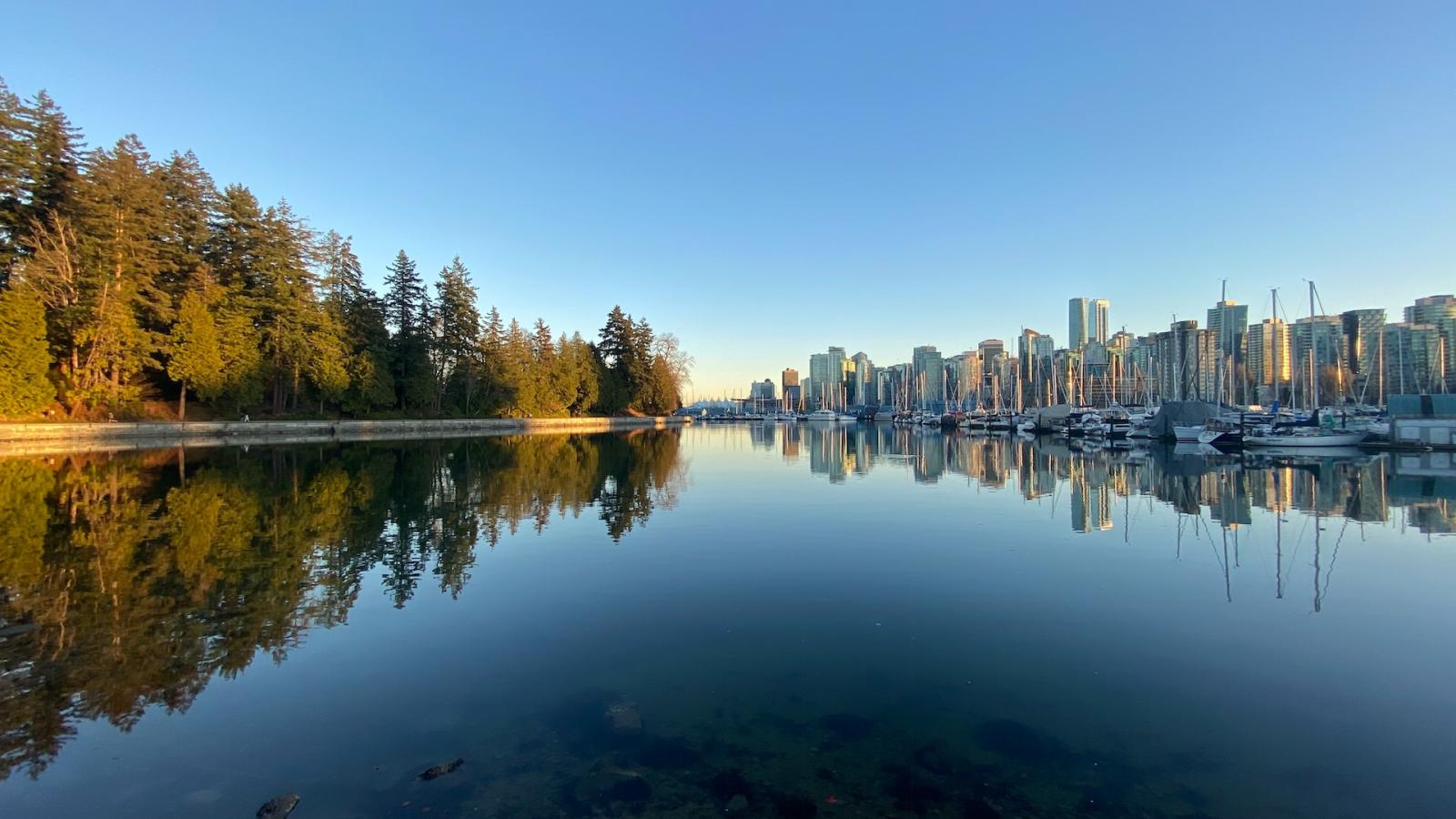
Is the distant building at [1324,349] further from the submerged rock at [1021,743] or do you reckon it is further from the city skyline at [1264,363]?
the submerged rock at [1021,743]

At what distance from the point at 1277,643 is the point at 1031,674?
3666 millimetres

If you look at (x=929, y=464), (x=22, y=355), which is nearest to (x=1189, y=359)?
(x=929, y=464)

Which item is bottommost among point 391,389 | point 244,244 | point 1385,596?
point 1385,596

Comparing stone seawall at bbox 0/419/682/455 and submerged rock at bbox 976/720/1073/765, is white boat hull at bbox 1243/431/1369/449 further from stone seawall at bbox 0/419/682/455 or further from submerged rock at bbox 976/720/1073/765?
stone seawall at bbox 0/419/682/455

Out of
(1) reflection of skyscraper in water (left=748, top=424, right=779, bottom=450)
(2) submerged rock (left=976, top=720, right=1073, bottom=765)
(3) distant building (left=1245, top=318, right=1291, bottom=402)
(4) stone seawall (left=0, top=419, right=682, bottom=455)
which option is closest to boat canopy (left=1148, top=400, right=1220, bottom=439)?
(1) reflection of skyscraper in water (left=748, top=424, right=779, bottom=450)

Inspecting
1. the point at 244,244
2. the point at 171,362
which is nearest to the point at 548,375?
the point at 244,244

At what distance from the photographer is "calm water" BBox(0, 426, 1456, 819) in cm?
484

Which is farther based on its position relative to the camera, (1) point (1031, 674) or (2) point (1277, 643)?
(2) point (1277, 643)

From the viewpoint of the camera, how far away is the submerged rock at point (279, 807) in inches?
175

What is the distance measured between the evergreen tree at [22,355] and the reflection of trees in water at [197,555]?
12343 mm

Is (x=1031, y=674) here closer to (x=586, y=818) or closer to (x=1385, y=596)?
(x=586, y=818)

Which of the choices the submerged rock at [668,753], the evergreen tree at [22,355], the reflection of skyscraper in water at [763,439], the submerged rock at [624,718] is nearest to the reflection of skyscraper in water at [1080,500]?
the submerged rock at [624,718]

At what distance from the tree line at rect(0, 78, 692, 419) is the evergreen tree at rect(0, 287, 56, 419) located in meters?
0.07

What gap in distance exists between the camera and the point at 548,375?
81.8 meters
